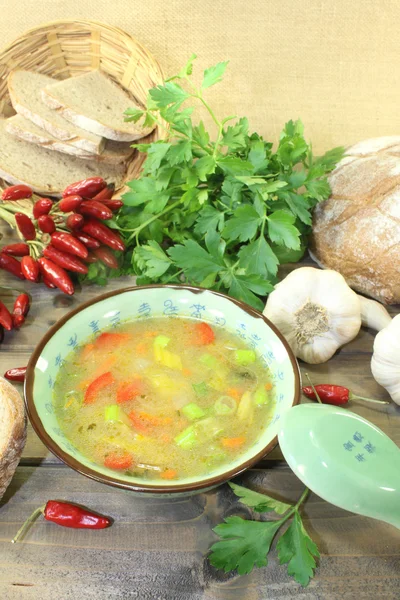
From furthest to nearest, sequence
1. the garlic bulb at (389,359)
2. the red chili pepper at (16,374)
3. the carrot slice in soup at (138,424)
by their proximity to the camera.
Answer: the red chili pepper at (16,374) → the garlic bulb at (389,359) → the carrot slice in soup at (138,424)

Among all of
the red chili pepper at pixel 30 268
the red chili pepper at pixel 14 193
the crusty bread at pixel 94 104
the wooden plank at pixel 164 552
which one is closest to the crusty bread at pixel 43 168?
the crusty bread at pixel 94 104

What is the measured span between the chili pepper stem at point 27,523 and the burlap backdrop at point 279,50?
240 cm

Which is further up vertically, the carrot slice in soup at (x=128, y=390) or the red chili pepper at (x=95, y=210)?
the red chili pepper at (x=95, y=210)

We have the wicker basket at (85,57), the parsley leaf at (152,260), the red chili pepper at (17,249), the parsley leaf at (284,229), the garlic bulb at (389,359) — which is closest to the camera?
the garlic bulb at (389,359)

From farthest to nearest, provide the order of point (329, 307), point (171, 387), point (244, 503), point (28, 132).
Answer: point (28, 132) → point (329, 307) → point (171, 387) → point (244, 503)

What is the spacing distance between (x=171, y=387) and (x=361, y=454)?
25.5 inches

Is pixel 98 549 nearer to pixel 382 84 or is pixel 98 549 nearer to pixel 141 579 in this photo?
pixel 141 579

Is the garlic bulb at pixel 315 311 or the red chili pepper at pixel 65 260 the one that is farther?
the red chili pepper at pixel 65 260

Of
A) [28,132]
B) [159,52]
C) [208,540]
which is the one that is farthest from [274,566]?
[159,52]

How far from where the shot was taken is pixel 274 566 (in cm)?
175

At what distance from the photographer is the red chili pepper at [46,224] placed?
2.63 m

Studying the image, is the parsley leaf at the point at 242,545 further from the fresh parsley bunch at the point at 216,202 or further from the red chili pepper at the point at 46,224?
the red chili pepper at the point at 46,224

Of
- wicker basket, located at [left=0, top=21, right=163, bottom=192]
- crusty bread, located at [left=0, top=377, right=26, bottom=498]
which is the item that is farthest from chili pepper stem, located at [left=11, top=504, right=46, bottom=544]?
wicker basket, located at [left=0, top=21, right=163, bottom=192]

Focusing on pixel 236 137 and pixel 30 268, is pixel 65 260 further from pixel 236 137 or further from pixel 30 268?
pixel 236 137
